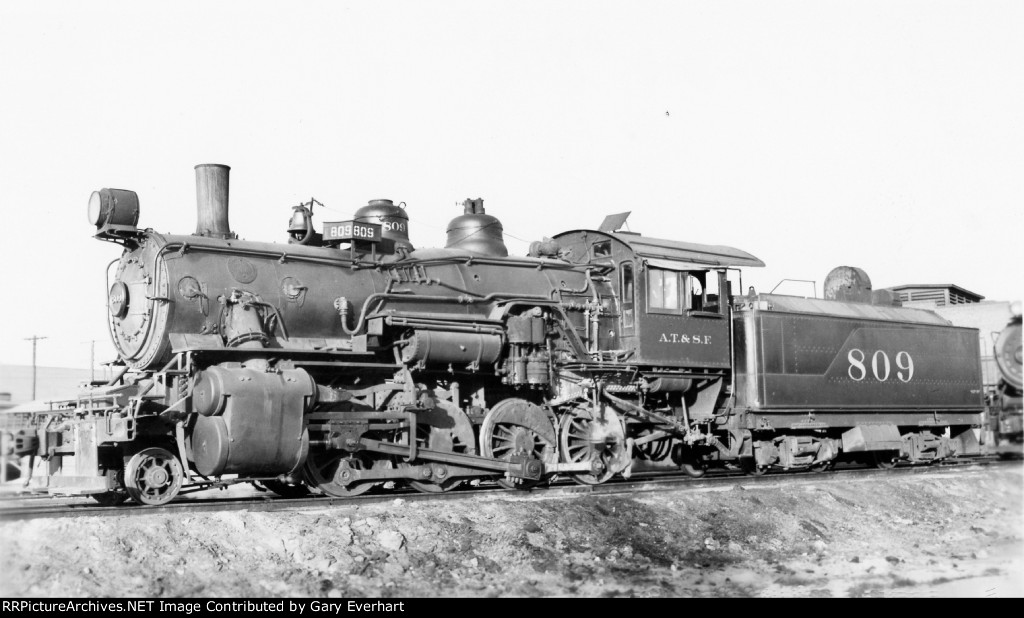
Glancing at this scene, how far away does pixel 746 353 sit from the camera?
15.3 metres

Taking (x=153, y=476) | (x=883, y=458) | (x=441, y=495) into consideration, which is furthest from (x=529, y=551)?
(x=883, y=458)

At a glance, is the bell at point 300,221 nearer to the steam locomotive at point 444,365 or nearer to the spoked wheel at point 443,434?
the steam locomotive at point 444,365

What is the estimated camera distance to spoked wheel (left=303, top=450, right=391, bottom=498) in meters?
11.0

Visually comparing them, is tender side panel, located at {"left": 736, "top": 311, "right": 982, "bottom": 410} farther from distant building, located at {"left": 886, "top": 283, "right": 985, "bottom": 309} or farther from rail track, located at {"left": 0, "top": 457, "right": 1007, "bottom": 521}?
distant building, located at {"left": 886, "top": 283, "right": 985, "bottom": 309}

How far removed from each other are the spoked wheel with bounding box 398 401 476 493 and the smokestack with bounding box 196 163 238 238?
10.7 ft

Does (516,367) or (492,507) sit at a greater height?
(516,367)

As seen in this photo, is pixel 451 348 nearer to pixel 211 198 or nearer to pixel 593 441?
pixel 593 441

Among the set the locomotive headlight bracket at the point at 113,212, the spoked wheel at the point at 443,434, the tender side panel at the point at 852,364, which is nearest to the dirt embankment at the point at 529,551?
the spoked wheel at the point at 443,434

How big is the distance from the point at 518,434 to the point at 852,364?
696cm

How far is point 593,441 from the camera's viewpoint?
13.4 m

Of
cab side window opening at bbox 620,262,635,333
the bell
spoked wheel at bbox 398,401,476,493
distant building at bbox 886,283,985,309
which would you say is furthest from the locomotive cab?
distant building at bbox 886,283,985,309
